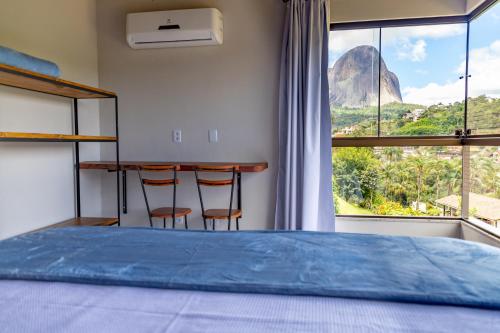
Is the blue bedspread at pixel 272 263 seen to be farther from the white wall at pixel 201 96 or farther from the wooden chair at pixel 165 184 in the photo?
the white wall at pixel 201 96

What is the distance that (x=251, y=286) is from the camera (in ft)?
3.07

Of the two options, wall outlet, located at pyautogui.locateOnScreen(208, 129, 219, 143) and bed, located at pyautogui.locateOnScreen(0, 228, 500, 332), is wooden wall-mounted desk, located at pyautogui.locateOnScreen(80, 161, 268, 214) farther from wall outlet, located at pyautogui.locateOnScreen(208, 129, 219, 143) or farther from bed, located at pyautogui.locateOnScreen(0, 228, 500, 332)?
bed, located at pyautogui.locateOnScreen(0, 228, 500, 332)

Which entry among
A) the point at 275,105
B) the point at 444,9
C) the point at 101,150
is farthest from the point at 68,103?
the point at 444,9

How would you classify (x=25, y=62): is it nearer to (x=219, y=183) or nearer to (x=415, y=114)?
(x=219, y=183)

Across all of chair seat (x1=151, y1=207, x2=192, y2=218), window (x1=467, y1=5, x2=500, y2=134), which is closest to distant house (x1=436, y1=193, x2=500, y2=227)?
window (x1=467, y1=5, x2=500, y2=134)

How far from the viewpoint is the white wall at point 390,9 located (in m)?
2.92

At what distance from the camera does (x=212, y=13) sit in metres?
2.99

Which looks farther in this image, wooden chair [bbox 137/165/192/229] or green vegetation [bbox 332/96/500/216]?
green vegetation [bbox 332/96/500/216]

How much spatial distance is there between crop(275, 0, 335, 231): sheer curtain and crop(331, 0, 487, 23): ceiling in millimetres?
210

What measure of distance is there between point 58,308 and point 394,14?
3.21m

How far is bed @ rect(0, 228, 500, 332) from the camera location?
79 cm

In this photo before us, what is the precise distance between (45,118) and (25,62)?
0.72 meters

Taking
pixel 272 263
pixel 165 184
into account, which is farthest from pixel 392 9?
pixel 272 263

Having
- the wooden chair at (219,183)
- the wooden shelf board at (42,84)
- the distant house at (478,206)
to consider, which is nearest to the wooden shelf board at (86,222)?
the wooden chair at (219,183)
